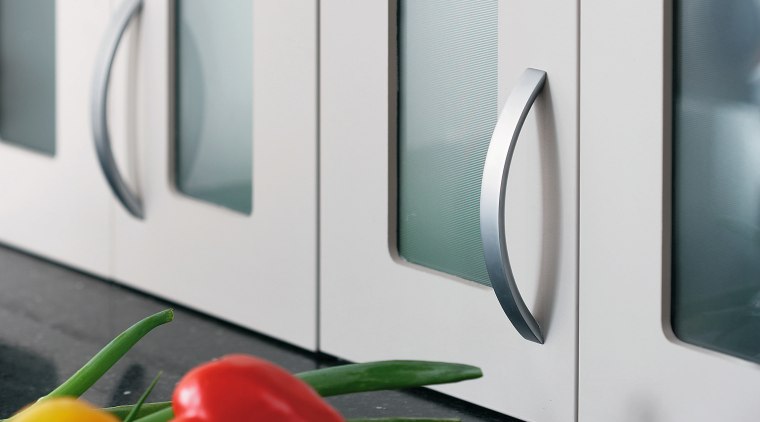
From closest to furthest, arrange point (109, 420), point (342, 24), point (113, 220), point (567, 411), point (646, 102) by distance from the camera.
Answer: point (109, 420) < point (646, 102) < point (567, 411) < point (342, 24) < point (113, 220)

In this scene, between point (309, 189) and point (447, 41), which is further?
point (309, 189)

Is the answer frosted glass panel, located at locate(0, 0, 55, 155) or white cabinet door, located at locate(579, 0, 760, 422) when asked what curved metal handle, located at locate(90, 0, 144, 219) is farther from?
white cabinet door, located at locate(579, 0, 760, 422)

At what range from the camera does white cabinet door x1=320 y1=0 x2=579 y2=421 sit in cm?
105

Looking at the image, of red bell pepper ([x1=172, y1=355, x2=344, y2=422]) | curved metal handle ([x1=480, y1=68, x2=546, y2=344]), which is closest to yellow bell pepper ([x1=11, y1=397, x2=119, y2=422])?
red bell pepper ([x1=172, y1=355, x2=344, y2=422])

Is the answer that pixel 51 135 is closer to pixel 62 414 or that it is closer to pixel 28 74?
pixel 28 74

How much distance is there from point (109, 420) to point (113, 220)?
0.87m

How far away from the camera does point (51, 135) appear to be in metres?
1.58

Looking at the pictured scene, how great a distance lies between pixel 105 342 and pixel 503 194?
51cm

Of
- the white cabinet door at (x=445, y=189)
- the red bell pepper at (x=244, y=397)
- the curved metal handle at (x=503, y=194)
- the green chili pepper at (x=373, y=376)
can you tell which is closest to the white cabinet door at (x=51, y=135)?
the white cabinet door at (x=445, y=189)

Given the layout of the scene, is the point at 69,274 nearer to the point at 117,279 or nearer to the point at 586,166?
the point at 117,279

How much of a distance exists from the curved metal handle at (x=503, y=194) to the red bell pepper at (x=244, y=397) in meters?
0.40

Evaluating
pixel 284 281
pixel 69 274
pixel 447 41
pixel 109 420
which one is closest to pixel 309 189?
pixel 284 281

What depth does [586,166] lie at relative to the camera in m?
1.03

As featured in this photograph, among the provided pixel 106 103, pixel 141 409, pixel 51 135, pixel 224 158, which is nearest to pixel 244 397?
pixel 141 409
